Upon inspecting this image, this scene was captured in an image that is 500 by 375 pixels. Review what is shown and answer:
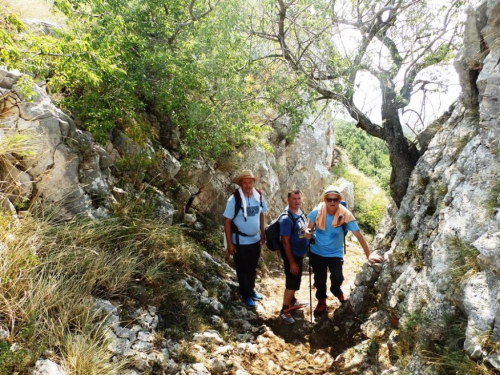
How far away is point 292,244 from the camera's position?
5246mm

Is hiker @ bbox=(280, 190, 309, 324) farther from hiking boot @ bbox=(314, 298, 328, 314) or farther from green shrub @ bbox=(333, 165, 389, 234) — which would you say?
green shrub @ bbox=(333, 165, 389, 234)

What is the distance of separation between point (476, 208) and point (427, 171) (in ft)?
5.81

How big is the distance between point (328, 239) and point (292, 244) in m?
0.66

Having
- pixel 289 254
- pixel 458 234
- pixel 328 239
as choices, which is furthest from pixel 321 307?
pixel 458 234

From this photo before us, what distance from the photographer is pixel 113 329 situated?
3.47 meters

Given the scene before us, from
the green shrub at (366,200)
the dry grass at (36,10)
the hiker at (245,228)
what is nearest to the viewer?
the hiker at (245,228)

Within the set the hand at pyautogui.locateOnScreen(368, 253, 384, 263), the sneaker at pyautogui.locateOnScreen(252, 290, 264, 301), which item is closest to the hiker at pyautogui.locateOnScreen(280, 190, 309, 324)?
the sneaker at pyautogui.locateOnScreen(252, 290, 264, 301)

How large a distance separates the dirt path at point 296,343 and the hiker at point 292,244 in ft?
0.89

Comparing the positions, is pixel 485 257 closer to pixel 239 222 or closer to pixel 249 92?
pixel 239 222

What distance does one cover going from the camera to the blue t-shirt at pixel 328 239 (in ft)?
15.8

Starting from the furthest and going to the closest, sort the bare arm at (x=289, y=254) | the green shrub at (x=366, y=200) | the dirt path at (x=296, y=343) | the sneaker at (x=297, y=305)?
the green shrub at (x=366, y=200) < the sneaker at (x=297, y=305) < the bare arm at (x=289, y=254) < the dirt path at (x=296, y=343)

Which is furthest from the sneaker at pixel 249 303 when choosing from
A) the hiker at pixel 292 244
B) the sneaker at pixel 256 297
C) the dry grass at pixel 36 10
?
the dry grass at pixel 36 10

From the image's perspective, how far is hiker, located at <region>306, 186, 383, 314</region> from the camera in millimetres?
4625

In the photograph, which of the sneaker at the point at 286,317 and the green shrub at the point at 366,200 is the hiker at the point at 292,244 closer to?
the sneaker at the point at 286,317
